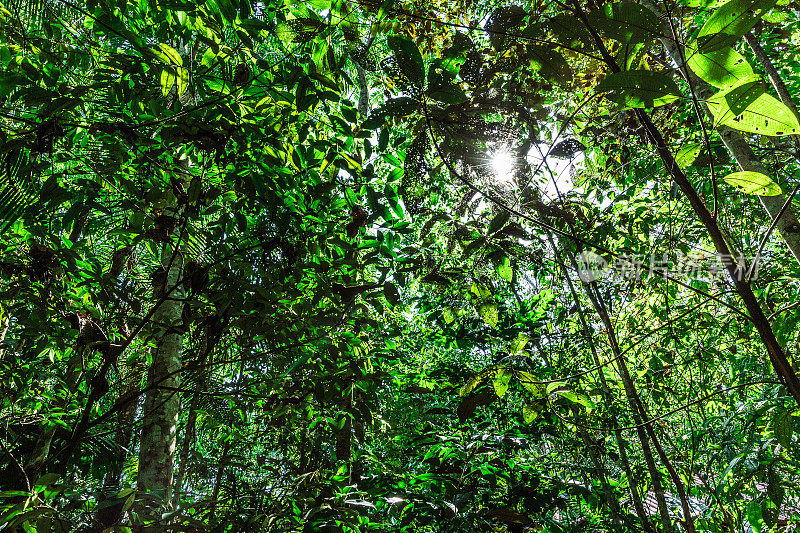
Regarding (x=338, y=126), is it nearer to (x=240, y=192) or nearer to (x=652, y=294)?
(x=240, y=192)

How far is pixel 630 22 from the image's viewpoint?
0.57m

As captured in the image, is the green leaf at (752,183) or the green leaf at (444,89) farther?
the green leaf at (444,89)

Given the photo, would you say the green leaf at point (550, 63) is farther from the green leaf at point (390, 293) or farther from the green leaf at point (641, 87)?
the green leaf at point (390, 293)

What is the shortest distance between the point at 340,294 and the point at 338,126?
0.57m

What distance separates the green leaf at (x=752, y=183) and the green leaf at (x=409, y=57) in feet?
1.91

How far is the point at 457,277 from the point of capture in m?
A: 1.52

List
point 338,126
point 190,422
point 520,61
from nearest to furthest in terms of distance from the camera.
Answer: point 520,61 → point 338,126 → point 190,422

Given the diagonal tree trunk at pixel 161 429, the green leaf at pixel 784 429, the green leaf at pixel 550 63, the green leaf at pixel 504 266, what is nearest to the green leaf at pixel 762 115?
the green leaf at pixel 550 63

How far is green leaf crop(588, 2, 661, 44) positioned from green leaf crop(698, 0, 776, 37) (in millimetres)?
74

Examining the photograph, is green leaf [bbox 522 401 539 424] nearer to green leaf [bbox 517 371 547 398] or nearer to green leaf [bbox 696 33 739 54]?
green leaf [bbox 517 371 547 398]

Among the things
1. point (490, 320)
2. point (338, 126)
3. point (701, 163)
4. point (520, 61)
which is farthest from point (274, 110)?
point (701, 163)

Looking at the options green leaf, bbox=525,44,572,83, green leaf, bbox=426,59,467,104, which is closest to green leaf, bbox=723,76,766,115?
green leaf, bbox=525,44,572,83

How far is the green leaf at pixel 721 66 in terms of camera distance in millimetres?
516

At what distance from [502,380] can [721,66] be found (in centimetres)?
63
